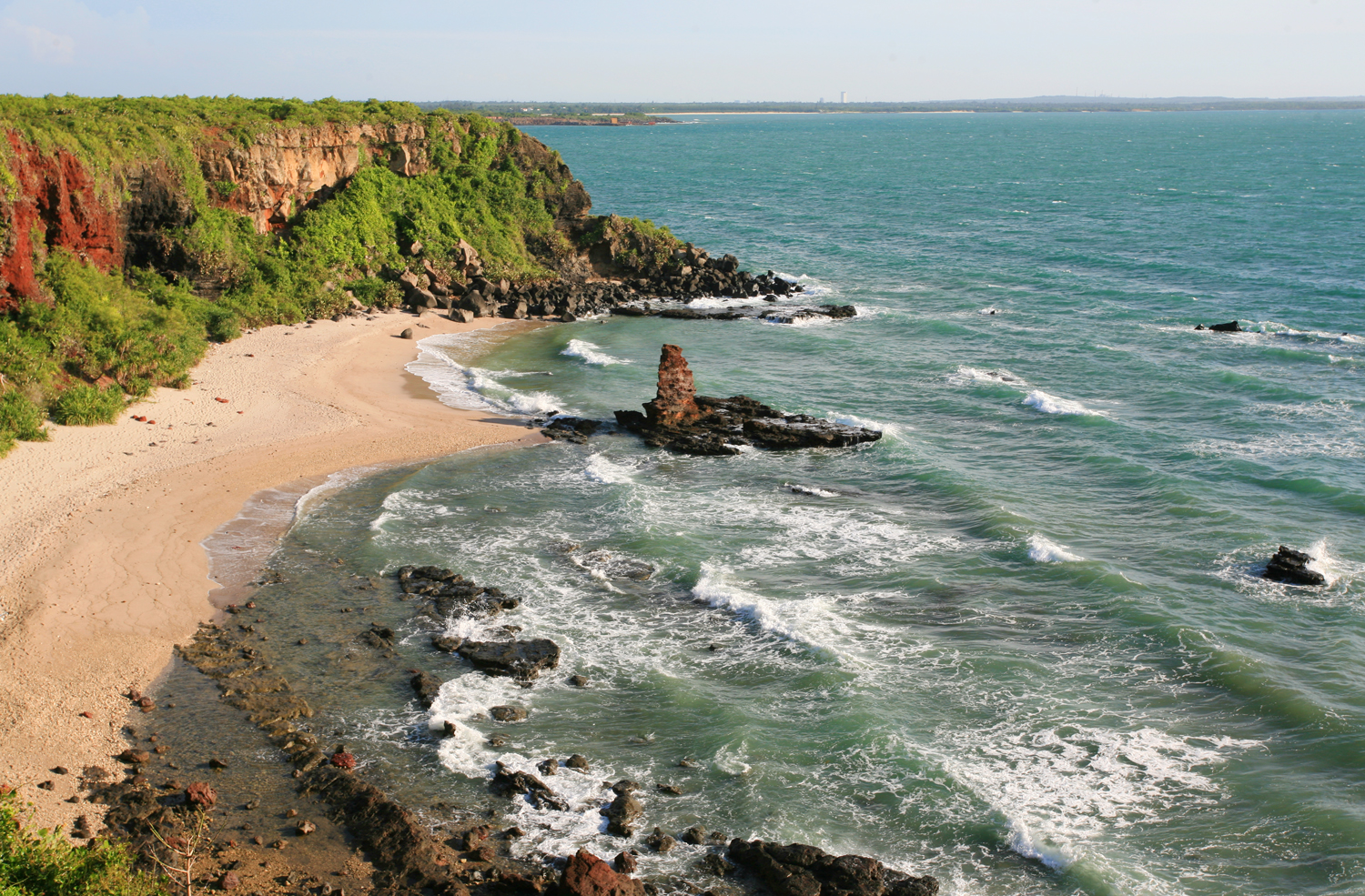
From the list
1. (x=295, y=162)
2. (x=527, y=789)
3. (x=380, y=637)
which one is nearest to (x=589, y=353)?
(x=295, y=162)

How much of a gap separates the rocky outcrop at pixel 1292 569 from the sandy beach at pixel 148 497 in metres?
22.6

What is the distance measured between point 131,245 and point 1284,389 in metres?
47.0

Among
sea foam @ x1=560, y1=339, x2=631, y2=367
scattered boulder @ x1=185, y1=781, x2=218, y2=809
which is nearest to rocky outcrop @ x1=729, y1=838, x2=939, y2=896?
scattered boulder @ x1=185, y1=781, x2=218, y2=809

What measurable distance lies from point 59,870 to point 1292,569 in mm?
25312

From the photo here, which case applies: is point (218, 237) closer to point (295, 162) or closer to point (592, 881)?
point (295, 162)

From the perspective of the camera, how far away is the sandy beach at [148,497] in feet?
57.0

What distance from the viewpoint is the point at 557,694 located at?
19.0 meters

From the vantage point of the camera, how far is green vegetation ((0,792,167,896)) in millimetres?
11000

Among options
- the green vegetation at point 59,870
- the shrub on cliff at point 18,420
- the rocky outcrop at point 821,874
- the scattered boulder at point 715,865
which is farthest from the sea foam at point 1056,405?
the shrub on cliff at point 18,420

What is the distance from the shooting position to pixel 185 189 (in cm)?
4091

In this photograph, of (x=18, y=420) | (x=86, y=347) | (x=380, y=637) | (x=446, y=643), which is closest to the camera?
(x=446, y=643)

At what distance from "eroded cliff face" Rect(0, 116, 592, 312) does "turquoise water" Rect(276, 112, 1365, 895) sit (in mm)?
12712

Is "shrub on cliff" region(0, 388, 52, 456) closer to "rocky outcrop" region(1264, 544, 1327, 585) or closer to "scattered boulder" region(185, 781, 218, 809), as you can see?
"scattered boulder" region(185, 781, 218, 809)

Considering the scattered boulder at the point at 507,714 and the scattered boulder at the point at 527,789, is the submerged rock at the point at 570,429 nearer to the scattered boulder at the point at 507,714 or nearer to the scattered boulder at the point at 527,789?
the scattered boulder at the point at 507,714
